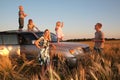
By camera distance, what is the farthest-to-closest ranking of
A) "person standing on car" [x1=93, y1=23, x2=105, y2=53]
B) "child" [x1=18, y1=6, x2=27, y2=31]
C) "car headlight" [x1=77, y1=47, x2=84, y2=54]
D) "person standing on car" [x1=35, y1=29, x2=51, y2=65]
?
"child" [x1=18, y1=6, x2=27, y2=31]
"car headlight" [x1=77, y1=47, x2=84, y2=54]
"person standing on car" [x1=93, y1=23, x2=105, y2=53]
"person standing on car" [x1=35, y1=29, x2=51, y2=65]

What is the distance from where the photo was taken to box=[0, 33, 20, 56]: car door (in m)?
10.5

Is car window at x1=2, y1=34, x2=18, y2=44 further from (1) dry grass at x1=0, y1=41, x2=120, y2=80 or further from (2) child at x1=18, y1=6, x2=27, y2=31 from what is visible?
(2) child at x1=18, y1=6, x2=27, y2=31

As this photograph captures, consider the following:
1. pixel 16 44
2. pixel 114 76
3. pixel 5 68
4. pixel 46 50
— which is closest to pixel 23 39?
pixel 16 44

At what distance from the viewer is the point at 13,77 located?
22.3 feet

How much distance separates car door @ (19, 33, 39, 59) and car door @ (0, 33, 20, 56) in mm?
184

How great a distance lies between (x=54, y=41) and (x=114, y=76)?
5569 mm

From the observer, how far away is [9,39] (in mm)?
10727

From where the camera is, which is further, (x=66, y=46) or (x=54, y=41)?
(x=54, y=41)

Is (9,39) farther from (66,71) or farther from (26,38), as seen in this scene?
(66,71)

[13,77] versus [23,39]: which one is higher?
[23,39]

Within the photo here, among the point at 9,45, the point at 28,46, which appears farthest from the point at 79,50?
the point at 9,45

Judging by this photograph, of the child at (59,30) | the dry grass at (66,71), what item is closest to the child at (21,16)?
the child at (59,30)

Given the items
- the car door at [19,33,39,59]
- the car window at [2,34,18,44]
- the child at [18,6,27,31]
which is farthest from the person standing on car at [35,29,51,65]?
the child at [18,6,27,31]

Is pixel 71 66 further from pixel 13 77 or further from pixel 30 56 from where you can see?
pixel 13 77
